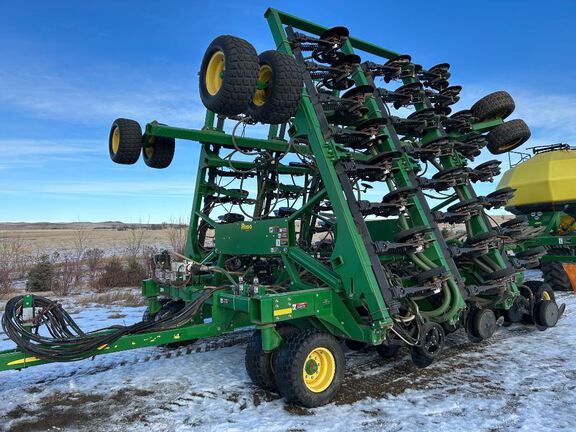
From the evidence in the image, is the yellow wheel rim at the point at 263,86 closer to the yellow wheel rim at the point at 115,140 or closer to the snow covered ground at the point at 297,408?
the yellow wheel rim at the point at 115,140

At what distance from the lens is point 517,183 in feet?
37.2

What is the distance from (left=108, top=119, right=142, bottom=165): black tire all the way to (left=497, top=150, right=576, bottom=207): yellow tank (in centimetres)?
877

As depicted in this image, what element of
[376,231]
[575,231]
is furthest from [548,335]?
[575,231]

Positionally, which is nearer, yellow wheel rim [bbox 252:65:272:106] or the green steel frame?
the green steel frame

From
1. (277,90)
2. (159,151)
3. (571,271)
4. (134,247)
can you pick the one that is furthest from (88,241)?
(277,90)

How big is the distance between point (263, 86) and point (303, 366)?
2809 mm

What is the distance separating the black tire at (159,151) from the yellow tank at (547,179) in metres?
8.20

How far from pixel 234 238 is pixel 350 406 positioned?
2.53 m

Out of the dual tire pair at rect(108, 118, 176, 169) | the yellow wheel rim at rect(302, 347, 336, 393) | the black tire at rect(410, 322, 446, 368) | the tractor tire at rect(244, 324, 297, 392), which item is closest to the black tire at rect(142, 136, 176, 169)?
the dual tire pair at rect(108, 118, 176, 169)

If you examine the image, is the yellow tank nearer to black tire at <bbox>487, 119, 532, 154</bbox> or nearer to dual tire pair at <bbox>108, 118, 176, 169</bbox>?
black tire at <bbox>487, 119, 532, 154</bbox>

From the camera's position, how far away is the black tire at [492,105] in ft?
22.0

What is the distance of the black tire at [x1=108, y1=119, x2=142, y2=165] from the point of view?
19.8ft

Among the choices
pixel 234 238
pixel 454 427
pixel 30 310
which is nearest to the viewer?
pixel 454 427

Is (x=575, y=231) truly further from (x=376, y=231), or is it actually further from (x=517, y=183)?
(x=376, y=231)
